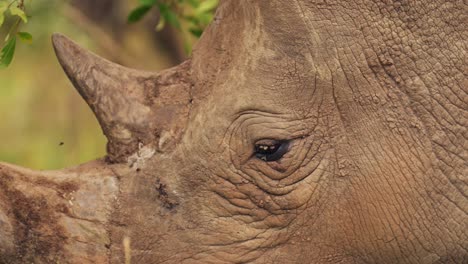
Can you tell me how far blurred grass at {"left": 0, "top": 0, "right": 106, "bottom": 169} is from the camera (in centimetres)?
969

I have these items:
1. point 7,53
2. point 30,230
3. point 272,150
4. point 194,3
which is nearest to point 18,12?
point 7,53

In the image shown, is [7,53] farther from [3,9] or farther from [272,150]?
[272,150]

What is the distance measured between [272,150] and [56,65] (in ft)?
20.0

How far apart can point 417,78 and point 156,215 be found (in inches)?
48.4

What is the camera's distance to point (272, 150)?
16.7ft

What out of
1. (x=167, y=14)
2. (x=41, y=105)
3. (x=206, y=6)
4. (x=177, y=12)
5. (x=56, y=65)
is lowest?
(x=41, y=105)

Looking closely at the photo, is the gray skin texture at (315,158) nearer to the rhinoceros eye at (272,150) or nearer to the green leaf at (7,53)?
the rhinoceros eye at (272,150)

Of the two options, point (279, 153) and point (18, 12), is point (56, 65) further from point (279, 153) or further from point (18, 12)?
point (279, 153)

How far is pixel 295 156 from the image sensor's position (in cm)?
509

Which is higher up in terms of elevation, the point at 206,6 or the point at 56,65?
the point at 206,6

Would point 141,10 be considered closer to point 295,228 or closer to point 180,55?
point 295,228

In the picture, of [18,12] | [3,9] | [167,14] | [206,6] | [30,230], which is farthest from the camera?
[206,6]

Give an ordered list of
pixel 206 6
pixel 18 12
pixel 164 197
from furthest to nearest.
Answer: pixel 206 6, pixel 18 12, pixel 164 197

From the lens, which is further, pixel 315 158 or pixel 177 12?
pixel 177 12
